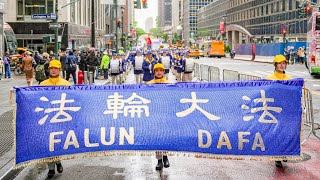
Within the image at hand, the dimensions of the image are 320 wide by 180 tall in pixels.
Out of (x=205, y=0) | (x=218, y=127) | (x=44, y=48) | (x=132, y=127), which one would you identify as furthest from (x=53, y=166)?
(x=205, y=0)

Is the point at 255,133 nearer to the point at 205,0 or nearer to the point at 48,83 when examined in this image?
the point at 48,83

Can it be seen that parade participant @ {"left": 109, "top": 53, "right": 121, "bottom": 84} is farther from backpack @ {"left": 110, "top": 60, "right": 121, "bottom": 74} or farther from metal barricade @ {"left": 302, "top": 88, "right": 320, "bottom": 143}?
metal barricade @ {"left": 302, "top": 88, "right": 320, "bottom": 143}

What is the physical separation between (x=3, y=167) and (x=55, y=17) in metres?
16.1

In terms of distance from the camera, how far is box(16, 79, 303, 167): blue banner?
6.82 m

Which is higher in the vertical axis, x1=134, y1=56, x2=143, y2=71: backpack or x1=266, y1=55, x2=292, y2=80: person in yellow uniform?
x1=134, y1=56, x2=143, y2=71: backpack

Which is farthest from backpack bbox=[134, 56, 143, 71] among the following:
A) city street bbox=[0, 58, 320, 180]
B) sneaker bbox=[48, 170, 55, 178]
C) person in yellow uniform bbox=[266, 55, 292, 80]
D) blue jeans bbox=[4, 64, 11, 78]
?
sneaker bbox=[48, 170, 55, 178]

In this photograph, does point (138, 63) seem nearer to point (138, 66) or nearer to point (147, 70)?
point (138, 66)

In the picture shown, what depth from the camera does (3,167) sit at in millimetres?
8242

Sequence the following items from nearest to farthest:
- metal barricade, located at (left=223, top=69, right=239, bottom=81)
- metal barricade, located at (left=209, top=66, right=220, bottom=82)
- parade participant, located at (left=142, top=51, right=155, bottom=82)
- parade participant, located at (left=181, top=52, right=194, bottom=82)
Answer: metal barricade, located at (left=223, top=69, right=239, bottom=81)
parade participant, located at (left=142, top=51, right=155, bottom=82)
metal barricade, located at (left=209, top=66, right=220, bottom=82)
parade participant, located at (left=181, top=52, right=194, bottom=82)

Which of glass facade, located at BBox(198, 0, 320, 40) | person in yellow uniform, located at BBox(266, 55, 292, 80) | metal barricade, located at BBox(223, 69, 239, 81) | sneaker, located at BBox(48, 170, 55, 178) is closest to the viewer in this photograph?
sneaker, located at BBox(48, 170, 55, 178)

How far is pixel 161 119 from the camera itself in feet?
23.2

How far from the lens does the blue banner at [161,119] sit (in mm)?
6816

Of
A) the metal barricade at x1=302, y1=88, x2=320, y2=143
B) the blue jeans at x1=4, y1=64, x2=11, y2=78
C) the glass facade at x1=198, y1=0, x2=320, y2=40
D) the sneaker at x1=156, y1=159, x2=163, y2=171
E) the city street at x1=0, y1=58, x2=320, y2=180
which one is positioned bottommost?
the city street at x1=0, y1=58, x2=320, y2=180

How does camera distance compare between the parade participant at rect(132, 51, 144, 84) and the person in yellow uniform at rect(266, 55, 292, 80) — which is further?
the parade participant at rect(132, 51, 144, 84)
